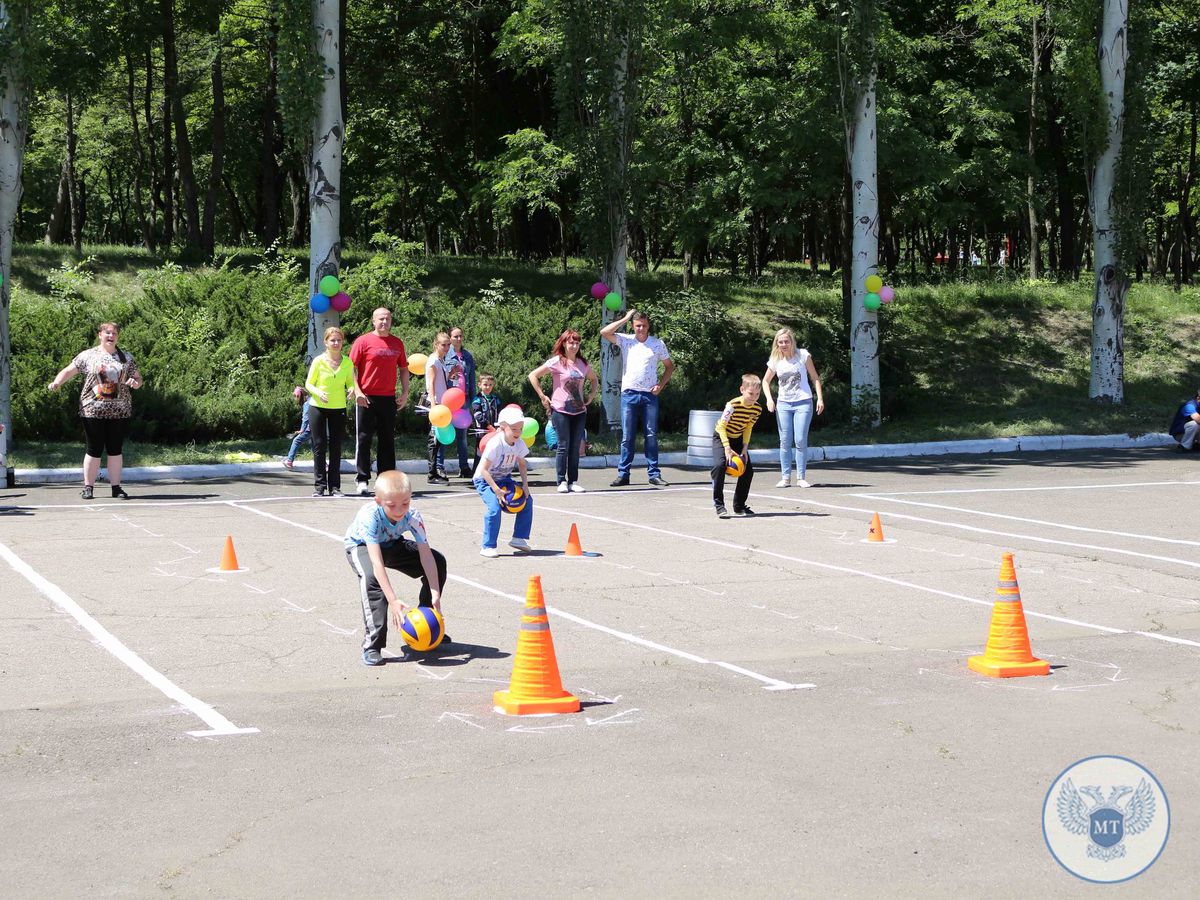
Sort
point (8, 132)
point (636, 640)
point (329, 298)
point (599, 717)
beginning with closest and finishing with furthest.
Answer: point (599, 717) → point (636, 640) → point (8, 132) → point (329, 298)

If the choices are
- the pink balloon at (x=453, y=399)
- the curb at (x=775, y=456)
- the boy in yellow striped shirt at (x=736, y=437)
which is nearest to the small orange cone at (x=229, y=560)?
the pink balloon at (x=453, y=399)

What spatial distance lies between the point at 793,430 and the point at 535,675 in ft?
38.0

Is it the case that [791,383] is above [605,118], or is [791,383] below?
below

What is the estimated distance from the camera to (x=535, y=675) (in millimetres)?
7414

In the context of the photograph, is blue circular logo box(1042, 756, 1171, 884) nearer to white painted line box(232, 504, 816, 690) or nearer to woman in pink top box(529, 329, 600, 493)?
white painted line box(232, 504, 816, 690)

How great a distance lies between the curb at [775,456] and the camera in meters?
19.6


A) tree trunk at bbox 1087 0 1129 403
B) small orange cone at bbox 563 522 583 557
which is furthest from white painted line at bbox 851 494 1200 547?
tree trunk at bbox 1087 0 1129 403

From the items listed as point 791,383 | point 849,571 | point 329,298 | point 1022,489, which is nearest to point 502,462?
point 849,571

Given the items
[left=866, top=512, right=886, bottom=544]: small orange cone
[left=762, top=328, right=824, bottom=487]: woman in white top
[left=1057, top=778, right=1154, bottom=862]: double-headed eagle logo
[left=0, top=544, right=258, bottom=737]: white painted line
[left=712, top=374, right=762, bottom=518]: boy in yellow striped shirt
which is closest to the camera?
[left=1057, top=778, right=1154, bottom=862]: double-headed eagle logo

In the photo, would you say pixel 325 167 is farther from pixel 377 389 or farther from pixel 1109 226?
pixel 1109 226

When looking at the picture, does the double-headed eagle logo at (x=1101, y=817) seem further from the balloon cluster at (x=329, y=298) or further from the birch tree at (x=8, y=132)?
the balloon cluster at (x=329, y=298)

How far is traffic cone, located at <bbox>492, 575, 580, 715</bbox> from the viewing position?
290 inches

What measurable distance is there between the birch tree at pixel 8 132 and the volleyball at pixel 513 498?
396 inches

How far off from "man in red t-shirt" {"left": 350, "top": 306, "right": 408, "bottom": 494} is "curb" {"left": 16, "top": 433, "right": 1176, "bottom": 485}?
320cm
